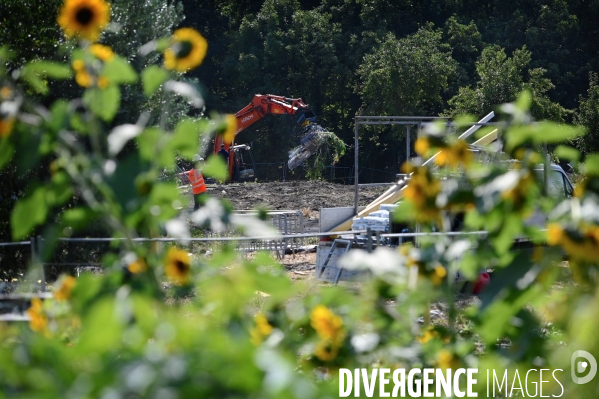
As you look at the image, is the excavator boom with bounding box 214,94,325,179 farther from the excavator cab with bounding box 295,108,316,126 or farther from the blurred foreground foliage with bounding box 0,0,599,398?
the blurred foreground foliage with bounding box 0,0,599,398

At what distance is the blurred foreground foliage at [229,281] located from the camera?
119cm

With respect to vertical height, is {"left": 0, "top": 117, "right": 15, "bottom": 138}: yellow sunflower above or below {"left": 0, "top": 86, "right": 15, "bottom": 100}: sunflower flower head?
below

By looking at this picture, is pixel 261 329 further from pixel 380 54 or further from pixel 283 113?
pixel 380 54

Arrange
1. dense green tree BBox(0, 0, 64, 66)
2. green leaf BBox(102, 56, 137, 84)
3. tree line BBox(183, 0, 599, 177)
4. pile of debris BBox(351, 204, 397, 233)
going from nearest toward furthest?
green leaf BBox(102, 56, 137, 84) → dense green tree BBox(0, 0, 64, 66) → pile of debris BBox(351, 204, 397, 233) → tree line BBox(183, 0, 599, 177)

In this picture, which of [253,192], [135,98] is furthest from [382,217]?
[253,192]

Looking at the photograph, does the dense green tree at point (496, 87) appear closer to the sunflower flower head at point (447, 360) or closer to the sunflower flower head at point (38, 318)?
the sunflower flower head at point (447, 360)

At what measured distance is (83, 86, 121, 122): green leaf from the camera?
5.48 ft

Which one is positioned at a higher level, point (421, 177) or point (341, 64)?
point (341, 64)

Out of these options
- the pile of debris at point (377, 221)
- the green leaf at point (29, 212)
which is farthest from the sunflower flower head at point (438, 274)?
the pile of debris at point (377, 221)

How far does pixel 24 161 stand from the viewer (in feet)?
5.00

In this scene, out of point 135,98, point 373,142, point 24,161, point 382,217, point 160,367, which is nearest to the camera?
point 160,367

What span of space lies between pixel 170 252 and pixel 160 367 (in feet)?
2.09

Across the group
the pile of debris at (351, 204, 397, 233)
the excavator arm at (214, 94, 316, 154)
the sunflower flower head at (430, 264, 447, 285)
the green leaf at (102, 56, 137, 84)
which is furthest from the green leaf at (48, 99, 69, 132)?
the excavator arm at (214, 94, 316, 154)

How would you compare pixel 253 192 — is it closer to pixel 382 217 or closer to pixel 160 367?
pixel 382 217
